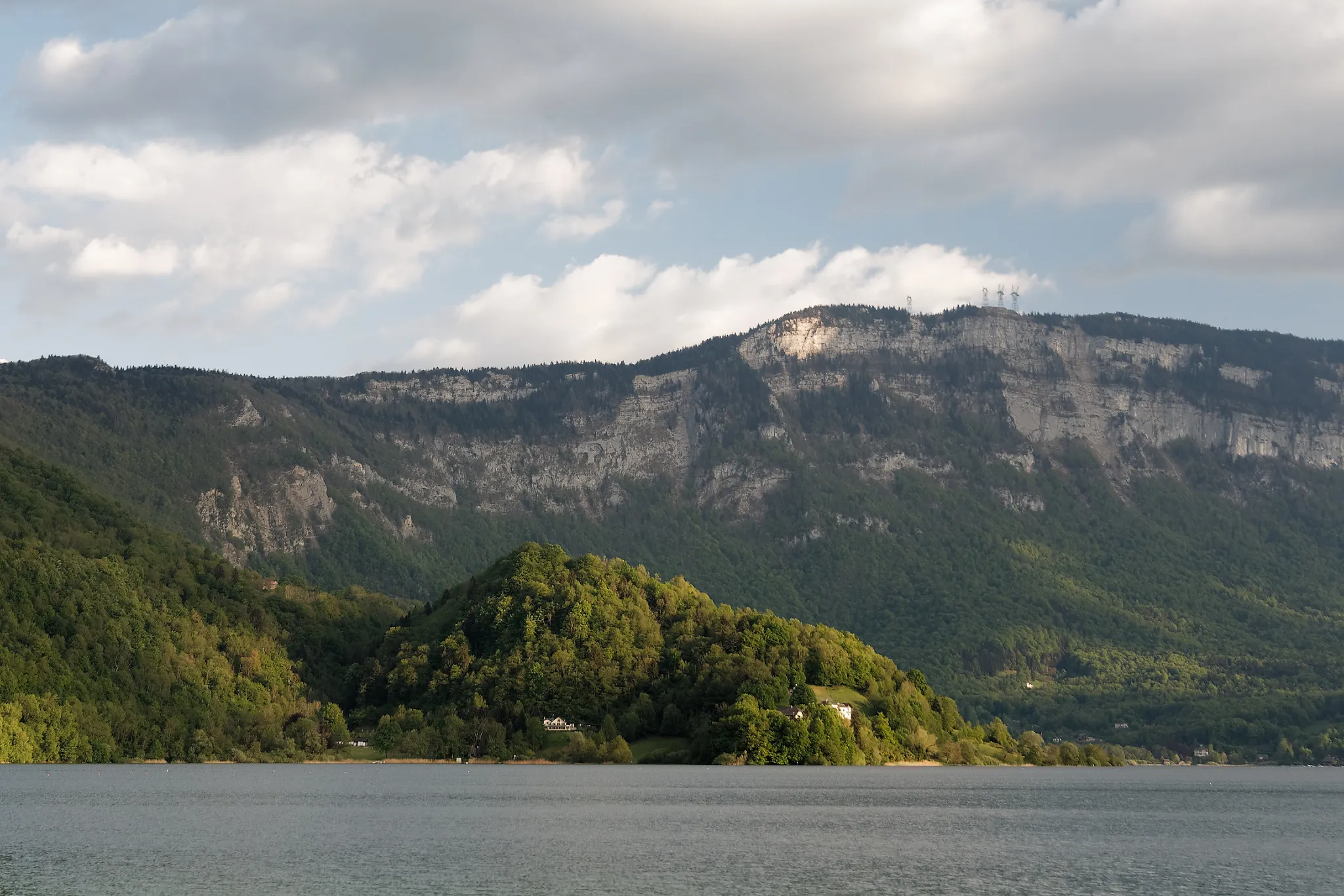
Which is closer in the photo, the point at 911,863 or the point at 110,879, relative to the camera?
the point at 110,879

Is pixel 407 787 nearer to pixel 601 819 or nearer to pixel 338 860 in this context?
pixel 601 819

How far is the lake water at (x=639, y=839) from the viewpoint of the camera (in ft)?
266

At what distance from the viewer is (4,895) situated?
2840 inches

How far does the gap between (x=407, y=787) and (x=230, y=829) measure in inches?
2206

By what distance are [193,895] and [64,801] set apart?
59.1 meters

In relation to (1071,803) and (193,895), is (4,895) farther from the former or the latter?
(1071,803)

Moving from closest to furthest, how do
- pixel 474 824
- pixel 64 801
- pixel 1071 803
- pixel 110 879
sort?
1. pixel 110 879
2. pixel 474 824
3. pixel 64 801
4. pixel 1071 803

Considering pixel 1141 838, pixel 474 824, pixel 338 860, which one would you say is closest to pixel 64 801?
pixel 474 824

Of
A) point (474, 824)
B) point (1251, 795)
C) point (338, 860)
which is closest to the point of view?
point (338, 860)

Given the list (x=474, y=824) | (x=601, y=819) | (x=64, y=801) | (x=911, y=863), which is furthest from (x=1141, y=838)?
(x=64, y=801)

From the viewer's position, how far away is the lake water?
81.1 metres

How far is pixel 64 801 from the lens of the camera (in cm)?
12625

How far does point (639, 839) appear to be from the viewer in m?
102

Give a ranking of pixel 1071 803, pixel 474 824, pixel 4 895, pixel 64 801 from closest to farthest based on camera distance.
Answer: pixel 4 895
pixel 474 824
pixel 64 801
pixel 1071 803
